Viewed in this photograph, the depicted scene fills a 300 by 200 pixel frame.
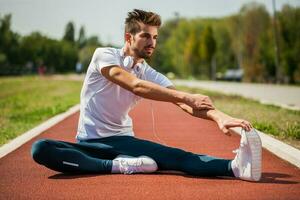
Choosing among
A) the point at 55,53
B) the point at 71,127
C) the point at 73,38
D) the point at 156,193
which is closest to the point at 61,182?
the point at 156,193

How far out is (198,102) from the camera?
18.6ft

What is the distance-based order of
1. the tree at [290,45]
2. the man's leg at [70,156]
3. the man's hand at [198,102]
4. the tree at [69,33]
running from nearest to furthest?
1. the man's hand at [198,102]
2. the man's leg at [70,156]
3. the tree at [290,45]
4. the tree at [69,33]

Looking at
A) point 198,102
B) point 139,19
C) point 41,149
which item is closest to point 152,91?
point 198,102

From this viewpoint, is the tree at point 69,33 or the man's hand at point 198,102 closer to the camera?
the man's hand at point 198,102

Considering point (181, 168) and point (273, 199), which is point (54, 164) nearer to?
point (181, 168)

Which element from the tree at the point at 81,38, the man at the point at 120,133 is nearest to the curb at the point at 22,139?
the man at the point at 120,133

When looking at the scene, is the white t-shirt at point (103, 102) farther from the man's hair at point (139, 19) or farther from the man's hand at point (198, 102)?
the man's hand at point (198, 102)

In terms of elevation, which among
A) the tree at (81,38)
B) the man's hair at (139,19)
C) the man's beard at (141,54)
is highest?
the man's hair at (139,19)

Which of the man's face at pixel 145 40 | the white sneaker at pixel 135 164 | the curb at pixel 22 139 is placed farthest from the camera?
the curb at pixel 22 139

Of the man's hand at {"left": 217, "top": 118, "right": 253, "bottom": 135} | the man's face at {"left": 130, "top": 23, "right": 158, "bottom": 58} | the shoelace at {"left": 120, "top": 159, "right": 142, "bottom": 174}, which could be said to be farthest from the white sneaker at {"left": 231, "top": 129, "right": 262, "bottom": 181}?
the man's face at {"left": 130, "top": 23, "right": 158, "bottom": 58}

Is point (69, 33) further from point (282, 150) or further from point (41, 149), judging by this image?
point (41, 149)

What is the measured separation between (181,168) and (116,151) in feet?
2.26

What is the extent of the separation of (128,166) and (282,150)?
271 cm

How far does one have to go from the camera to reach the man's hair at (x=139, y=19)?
20.2 ft
